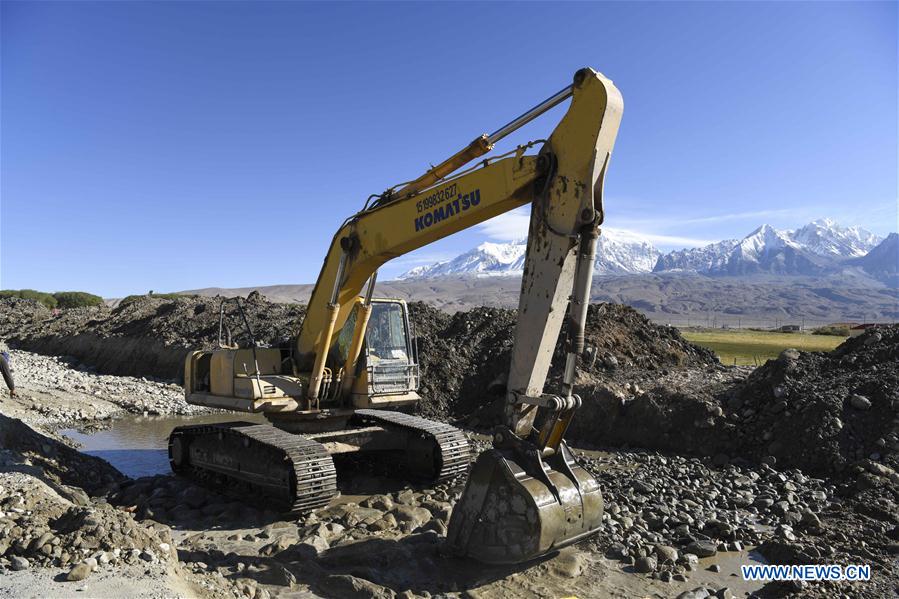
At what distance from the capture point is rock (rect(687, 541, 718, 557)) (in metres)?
6.78

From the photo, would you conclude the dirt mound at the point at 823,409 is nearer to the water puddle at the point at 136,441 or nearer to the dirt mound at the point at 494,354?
the dirt mound at the point at 494,354

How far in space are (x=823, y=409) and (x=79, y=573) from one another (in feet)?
36.4

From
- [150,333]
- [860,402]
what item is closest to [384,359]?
[860,402]

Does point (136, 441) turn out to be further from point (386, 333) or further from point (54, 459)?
point (386, 333)

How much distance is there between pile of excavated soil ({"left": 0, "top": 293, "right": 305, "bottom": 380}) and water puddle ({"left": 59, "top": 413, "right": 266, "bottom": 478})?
5156 millimetres

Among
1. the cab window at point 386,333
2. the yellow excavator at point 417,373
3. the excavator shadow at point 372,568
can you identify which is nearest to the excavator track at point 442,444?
the yellow excavator at point 417,373

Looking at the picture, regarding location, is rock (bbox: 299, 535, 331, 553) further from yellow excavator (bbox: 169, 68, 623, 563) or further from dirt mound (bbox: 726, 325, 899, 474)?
dirt mound (bbox: 726, 325, 899, 474)

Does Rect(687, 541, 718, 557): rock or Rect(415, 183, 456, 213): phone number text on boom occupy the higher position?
Rect(415, 183, 456, 213): phone number text on boom

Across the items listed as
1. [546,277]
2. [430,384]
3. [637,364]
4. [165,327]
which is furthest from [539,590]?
[165,327]

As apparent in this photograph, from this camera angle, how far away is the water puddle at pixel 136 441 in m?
11.5

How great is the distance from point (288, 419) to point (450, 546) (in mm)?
3985

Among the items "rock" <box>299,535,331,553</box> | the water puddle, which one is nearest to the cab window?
"rock" <box>299,535,331,553</box>

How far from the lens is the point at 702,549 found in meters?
6.79

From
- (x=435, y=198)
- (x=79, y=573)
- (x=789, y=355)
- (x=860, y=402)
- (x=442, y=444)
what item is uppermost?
(x=435, y=198)
